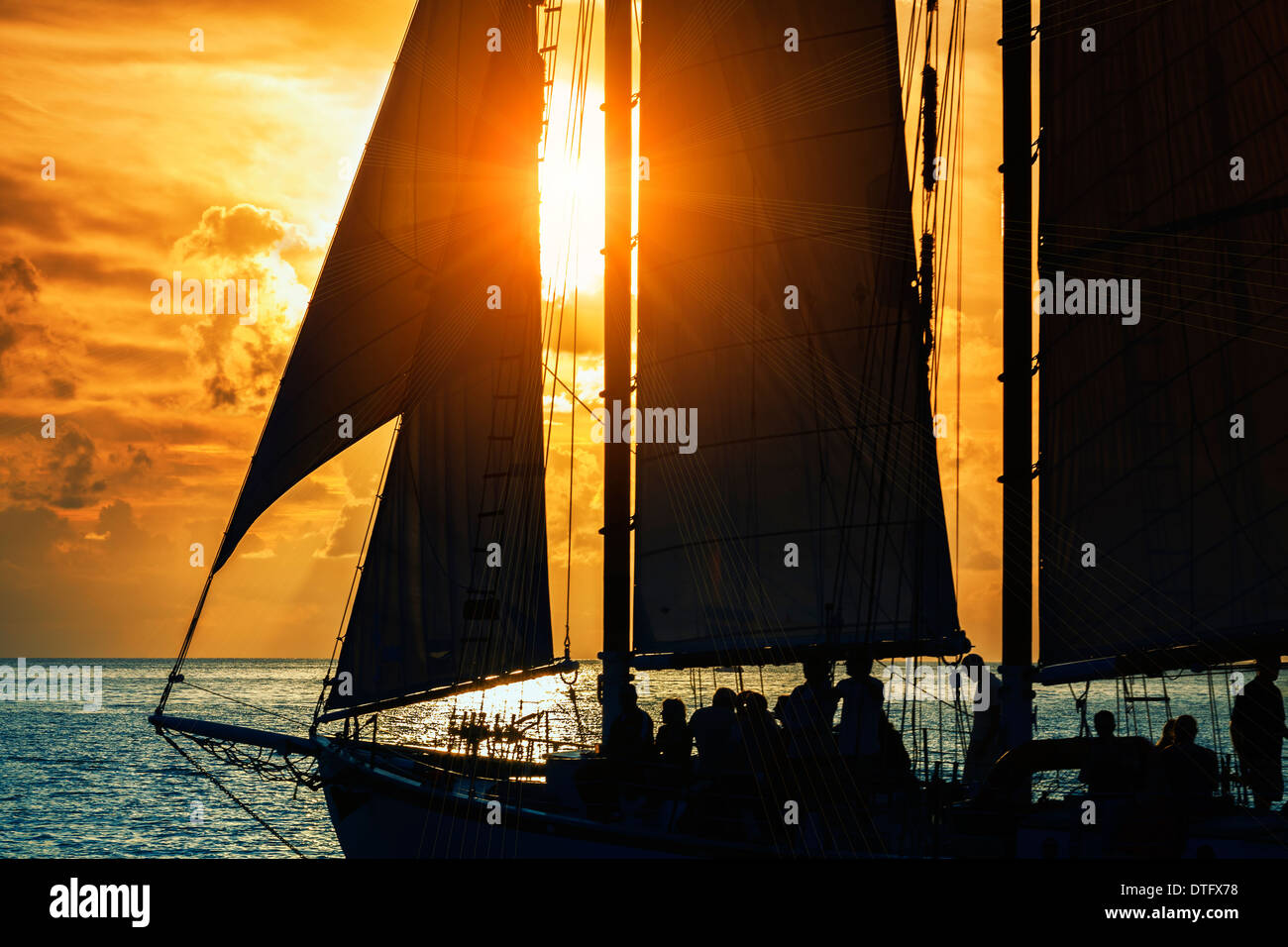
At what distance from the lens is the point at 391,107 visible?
68.8ft

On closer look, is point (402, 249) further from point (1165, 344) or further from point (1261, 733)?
point (1261, 733)

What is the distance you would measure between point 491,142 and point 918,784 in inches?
482

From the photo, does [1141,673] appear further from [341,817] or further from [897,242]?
[341,817]

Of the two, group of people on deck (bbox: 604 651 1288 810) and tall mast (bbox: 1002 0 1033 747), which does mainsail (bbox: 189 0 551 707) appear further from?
tall mast (bbox: 1002 0 1033 747)

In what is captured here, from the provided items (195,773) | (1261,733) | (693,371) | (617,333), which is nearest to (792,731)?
(1261,733)

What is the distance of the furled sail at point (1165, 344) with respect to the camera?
49.8 feet

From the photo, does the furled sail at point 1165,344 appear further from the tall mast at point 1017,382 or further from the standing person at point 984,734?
the standing person at point 984,734

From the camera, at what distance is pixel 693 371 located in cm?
2059

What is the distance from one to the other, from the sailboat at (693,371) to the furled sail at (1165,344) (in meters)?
0.05

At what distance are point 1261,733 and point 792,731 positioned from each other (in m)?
5.03

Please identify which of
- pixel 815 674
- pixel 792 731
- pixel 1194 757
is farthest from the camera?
pixel 815 674

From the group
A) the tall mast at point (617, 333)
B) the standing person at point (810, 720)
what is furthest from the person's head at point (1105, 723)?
the tall mast at point (617, 333)
